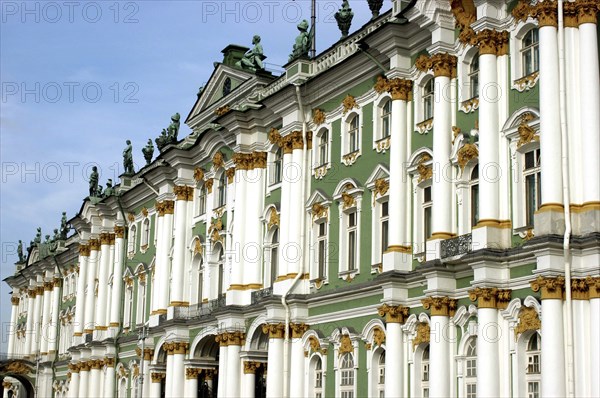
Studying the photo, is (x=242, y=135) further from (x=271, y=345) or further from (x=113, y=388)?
(x=113, y=388)

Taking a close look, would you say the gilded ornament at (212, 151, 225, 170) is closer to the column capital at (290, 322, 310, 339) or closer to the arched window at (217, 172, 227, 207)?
the arched window at (217, 172, 227, 207)

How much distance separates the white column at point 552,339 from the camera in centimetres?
2341

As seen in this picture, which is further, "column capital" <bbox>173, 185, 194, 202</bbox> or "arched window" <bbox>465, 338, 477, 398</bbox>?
"column capital" <bbox>173, 185, 194, 202</bbox>

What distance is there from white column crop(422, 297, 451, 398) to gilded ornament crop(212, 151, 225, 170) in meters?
16.6

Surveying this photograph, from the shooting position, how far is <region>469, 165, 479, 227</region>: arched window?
28.2 meters

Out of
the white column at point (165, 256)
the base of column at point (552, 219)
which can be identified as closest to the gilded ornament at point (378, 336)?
the base of column at point (552, 219)

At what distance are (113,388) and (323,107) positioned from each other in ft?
74.1

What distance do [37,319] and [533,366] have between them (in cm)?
5284

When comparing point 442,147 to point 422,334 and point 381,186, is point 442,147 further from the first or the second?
point 422,334

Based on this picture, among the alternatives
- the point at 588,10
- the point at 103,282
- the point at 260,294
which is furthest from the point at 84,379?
the point at 588,10

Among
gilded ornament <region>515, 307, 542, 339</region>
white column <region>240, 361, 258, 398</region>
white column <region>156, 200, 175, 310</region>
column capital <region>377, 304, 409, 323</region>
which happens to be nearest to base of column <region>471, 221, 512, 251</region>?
gilded ornament <region>515, 307, 542, 339</region>

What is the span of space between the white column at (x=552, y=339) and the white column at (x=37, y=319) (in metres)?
51.7

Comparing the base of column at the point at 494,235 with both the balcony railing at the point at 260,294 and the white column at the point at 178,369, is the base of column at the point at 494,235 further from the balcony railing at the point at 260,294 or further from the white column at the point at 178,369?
the white column at the point at 178,369

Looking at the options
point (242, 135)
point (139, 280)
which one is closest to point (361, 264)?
point (242, 135)
